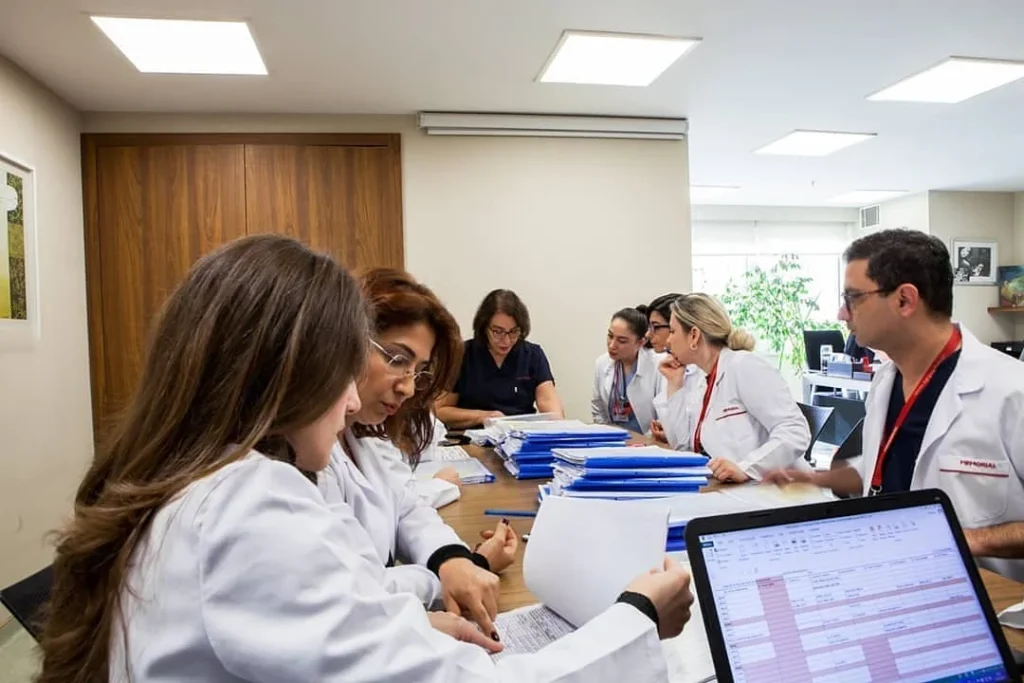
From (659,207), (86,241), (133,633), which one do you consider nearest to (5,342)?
(86,241)

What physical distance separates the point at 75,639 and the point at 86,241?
4113 millimetres

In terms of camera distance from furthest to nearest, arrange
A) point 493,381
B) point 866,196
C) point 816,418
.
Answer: point 866,196
point 493,381
point 816,418

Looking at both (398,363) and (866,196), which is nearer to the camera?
(398,363)

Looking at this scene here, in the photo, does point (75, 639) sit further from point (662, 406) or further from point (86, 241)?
point (86, 241)

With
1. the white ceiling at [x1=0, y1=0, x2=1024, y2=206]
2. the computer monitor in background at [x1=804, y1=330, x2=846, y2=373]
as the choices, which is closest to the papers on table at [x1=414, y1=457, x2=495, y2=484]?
the white ceiling at [x1=0, y1=0, x2=1024, y2=206]

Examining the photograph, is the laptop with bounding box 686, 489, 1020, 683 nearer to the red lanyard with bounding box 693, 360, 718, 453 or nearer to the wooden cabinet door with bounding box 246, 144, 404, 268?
the red lanyard with bounding box 693, 360, 718, 453

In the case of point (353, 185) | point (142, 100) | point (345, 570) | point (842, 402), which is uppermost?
point (142, 100)

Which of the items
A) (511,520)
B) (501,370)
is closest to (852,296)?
(511,520)

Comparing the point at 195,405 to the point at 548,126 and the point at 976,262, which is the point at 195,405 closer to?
the point at 548,126

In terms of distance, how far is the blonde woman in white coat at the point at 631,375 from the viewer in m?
3.92

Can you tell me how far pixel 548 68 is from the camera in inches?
143

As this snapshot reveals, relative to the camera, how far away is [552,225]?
466 cm

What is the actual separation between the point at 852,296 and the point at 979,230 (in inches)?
284

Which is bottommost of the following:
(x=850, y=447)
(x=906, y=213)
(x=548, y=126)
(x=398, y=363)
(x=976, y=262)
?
(x=850, y=447)
